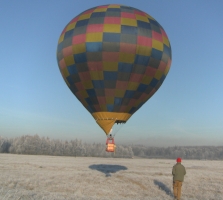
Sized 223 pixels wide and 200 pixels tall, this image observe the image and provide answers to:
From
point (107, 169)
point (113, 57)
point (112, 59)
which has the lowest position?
point (107, 169)

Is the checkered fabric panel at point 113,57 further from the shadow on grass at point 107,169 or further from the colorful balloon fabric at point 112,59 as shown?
the shadow on grass at point 107,169

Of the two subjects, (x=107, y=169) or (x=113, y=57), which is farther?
(x=107, y=169)

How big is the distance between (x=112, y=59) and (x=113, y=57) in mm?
167

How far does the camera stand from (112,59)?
19.1 meters

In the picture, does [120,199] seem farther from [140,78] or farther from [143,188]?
[140,78]

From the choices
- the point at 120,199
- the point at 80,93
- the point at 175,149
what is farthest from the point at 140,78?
the point at 175,149

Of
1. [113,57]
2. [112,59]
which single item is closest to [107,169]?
[112,59]

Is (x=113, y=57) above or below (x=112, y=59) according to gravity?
above

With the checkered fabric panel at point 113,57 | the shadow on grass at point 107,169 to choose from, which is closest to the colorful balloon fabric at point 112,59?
the checkered fabric panel at point 113,57

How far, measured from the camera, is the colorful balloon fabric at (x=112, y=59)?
19.2 metres

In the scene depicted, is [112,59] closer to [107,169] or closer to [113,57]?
[113,57]

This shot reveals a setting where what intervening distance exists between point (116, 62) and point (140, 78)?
2380 millimetres

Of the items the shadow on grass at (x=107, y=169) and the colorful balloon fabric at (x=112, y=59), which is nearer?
the colorful balloon fabric at (x=112, y=59)

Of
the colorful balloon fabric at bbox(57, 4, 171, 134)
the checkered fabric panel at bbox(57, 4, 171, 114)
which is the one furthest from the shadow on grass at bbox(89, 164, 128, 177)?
the checkered fabric panel at bbox(57, 4, 171, 114)
